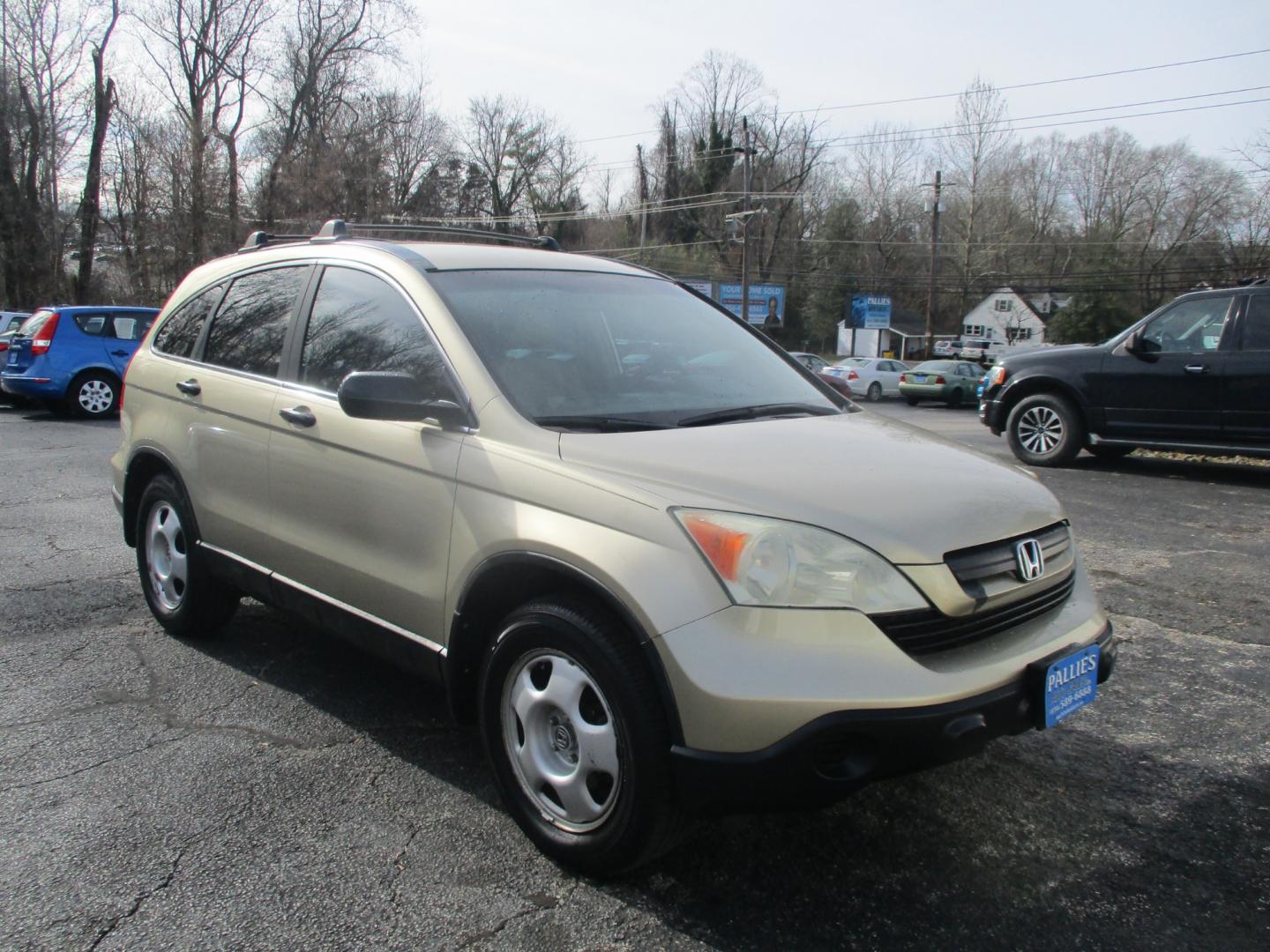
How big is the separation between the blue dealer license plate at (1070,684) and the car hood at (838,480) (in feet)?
1.18

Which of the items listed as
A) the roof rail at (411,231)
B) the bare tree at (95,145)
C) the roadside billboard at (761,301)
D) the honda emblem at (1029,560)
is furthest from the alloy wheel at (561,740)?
the roadside billboard at (761,301)

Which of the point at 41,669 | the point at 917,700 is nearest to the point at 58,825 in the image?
the point at 41,669

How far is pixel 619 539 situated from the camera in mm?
2375

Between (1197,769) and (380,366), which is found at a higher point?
(380,366)

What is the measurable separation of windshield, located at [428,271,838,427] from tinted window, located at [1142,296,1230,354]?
712 centimetres

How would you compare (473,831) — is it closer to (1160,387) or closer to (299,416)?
(299,416)

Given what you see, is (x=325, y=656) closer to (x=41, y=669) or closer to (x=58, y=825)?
(x=41, y=669)

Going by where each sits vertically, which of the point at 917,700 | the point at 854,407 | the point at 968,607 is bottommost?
the point at 917,700

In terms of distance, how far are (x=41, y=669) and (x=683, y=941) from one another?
3181 mm

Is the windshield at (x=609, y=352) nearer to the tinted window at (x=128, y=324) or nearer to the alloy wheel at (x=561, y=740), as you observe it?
the alloy wheel at (x=561, y=740)

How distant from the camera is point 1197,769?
10.7 feet

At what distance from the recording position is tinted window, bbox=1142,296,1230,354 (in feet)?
29.6

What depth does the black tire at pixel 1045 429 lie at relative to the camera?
32.7ft

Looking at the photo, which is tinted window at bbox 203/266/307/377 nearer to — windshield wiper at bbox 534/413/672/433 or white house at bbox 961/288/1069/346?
windshield wiper at bbox 534/413/672/433
